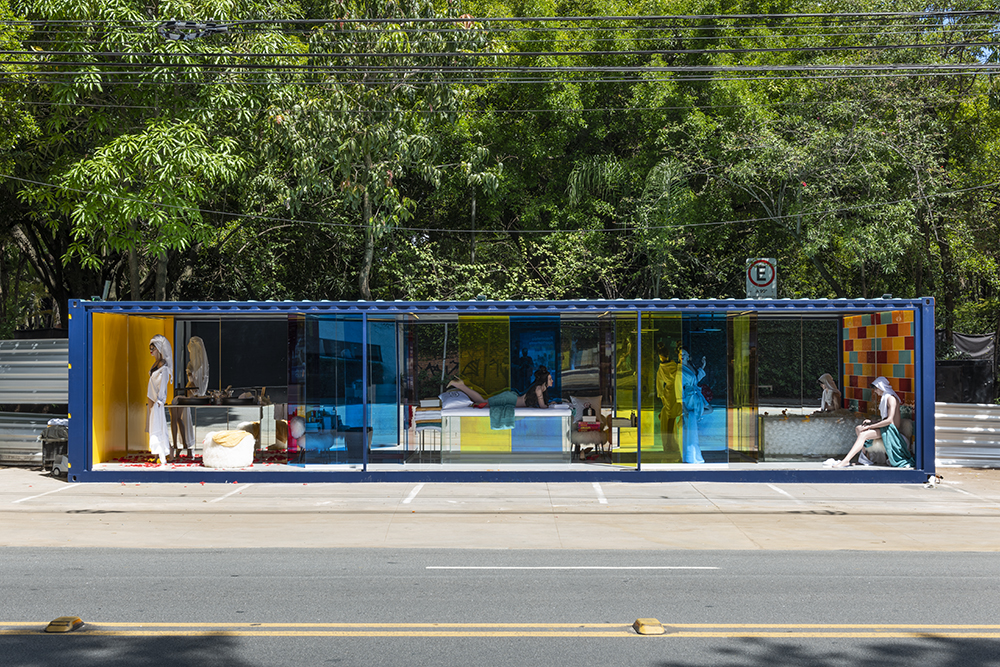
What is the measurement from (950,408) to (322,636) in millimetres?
12879

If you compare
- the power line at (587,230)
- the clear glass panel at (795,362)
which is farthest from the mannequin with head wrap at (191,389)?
the clear glass panel at (795,362)

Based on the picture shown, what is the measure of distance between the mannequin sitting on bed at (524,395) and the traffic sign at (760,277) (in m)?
5.20

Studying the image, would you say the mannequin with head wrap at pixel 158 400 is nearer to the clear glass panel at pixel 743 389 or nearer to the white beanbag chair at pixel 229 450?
the white beanbag chair at pixel 229 450

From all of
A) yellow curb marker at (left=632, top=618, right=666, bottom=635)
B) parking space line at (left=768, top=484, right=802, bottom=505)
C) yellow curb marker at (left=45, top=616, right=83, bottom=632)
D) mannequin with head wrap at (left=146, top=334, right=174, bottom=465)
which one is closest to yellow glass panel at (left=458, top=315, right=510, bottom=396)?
parking space line at (left=768, top=484, right=802, bottom=505)

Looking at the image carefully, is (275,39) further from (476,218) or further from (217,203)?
(476,218)

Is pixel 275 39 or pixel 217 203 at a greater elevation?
pixel 275 39

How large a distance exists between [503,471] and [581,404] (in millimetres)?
2081

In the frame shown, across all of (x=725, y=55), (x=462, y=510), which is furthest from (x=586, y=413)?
(x=725, y=55)

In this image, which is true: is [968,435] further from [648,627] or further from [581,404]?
[648,627]

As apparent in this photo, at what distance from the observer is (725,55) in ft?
83.5

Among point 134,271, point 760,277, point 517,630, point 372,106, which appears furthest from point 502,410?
point 372,106

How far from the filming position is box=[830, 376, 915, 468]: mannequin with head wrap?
1378 cm

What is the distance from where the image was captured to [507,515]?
36.5 ft

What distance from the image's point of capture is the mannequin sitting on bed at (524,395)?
48.6 ft
